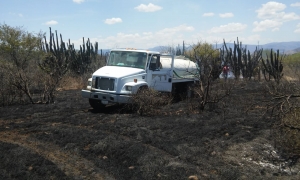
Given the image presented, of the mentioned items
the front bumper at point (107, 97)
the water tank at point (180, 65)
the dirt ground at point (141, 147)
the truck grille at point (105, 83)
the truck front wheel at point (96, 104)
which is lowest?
the dirt ground at point (141, 147)

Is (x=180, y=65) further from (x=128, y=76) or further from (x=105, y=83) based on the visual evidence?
(x=105, y=83)

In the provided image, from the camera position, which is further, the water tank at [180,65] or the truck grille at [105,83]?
the water tank at [180,65]

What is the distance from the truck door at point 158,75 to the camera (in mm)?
11648

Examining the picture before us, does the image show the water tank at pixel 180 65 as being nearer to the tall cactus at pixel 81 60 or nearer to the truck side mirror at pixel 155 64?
the truck side mirror at pixel 155 64


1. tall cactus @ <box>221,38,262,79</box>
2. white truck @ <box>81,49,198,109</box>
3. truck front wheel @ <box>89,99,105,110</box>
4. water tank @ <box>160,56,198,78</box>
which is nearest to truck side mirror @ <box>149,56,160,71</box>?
white truck @ <box>81,49,198,109</box>

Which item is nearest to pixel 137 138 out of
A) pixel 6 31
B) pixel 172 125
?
pixel 172 125

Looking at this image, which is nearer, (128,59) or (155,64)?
(128,59)

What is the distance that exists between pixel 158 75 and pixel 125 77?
1918 millimetres

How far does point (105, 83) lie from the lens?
10.6 m

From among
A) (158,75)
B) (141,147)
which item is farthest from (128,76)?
(141,147)

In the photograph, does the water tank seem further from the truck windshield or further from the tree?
the tree

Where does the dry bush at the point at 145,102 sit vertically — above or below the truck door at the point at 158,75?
below

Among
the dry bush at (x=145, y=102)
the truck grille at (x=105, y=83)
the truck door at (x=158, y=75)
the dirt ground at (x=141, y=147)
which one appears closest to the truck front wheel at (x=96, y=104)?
the truck grille at (x=105, y=83)

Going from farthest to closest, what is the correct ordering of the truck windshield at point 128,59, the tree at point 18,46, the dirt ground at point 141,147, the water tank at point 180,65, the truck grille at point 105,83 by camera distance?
the tree at point 18,46 < the water tank at point 180,65 < the truck windshield at point 128,59 < the truck grille at point 105,83 < the dirt ground at point 141,147
